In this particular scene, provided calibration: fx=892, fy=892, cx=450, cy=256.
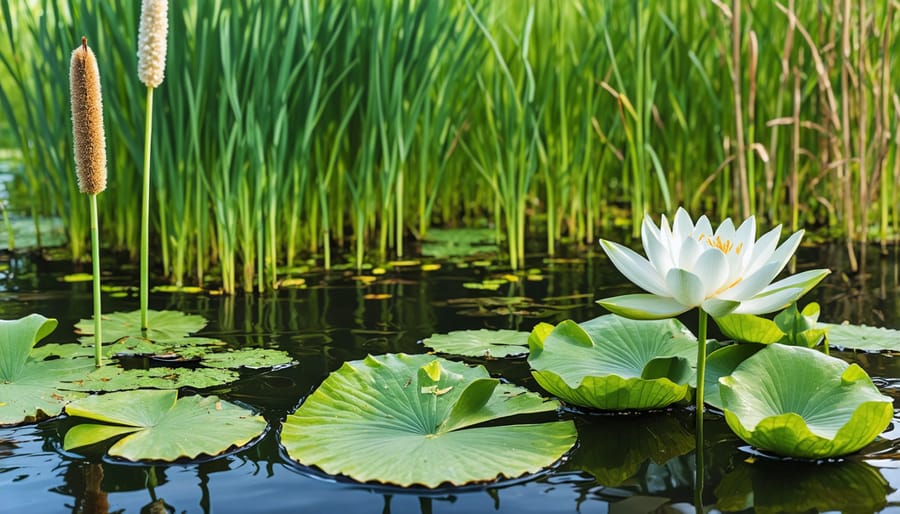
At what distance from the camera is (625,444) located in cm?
154

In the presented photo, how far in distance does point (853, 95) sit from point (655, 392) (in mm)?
2617

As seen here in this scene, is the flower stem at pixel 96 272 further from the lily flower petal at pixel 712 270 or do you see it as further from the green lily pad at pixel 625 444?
the lily flower petal at pixel 712 270

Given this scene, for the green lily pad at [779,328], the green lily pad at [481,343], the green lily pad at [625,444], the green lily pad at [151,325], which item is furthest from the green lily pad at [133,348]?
the green lily pad at [779,328]

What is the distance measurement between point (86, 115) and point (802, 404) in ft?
4.59

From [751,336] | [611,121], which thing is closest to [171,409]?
[751,336]

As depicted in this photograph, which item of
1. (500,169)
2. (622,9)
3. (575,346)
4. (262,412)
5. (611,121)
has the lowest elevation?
(262,412)

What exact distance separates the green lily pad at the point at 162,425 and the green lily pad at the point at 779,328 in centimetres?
88

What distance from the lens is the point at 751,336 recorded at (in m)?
1.68

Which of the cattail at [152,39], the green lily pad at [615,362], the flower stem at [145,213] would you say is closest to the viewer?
the green lily pad at [615,362]

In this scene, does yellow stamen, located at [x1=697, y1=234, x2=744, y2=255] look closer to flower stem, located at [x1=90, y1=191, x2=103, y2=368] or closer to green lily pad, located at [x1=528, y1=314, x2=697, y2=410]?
green lily pad, located at [x1=528, y1=314, x2=697, y2=410]

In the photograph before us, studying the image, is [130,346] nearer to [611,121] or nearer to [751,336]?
[751,336]

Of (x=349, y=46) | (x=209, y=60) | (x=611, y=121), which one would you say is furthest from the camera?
(x=611, y=121)

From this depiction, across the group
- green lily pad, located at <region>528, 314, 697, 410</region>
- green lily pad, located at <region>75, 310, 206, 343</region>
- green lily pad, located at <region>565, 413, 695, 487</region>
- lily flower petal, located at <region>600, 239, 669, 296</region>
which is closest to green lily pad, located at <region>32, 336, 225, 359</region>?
green lily pad, located at <region>75, 310, 206, 343</region>

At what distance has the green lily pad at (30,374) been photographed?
5.46 ft
